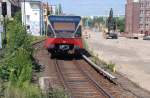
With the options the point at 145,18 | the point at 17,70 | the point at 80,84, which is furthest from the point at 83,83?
the point at 145,18

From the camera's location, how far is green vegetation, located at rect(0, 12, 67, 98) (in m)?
11.2

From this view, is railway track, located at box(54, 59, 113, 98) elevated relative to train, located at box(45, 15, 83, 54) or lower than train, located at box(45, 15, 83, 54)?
lower

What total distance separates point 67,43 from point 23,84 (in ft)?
61.1

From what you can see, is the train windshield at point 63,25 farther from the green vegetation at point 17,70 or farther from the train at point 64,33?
the green vegetation at point 17,70

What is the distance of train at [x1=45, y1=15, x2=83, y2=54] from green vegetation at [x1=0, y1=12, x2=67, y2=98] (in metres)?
5.80

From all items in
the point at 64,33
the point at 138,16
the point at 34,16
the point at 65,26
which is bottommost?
the point at 138,16

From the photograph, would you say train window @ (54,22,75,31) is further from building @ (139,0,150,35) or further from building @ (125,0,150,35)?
building @ (125,0,150,35)

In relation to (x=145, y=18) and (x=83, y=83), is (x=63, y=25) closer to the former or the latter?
(x=83, y=83)

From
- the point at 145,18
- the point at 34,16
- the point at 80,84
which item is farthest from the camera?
the point at 145,18

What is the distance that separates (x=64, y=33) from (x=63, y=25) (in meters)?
0.54

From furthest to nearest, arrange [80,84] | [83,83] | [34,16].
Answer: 1. [34,16]
2. [83,83]
3. [80,84]

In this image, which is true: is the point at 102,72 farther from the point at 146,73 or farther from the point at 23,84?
the point at 23,84

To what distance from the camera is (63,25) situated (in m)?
32.4

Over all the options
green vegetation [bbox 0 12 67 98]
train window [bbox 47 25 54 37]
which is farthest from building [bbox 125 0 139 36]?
green vegetation [bbox 0 12 67 98]
